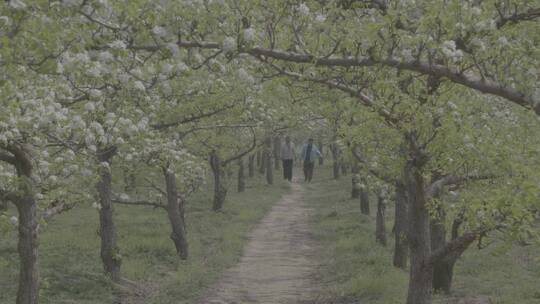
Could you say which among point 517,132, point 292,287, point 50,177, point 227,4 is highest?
Result: point 227,4

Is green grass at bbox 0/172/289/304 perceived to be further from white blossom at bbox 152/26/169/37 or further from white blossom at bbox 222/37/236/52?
white blossom at bbox 222/37/236/52

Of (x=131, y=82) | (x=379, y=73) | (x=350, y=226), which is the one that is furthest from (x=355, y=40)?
(x=350, y=226)

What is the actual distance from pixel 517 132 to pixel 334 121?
413 centimetres

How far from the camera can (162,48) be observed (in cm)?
675

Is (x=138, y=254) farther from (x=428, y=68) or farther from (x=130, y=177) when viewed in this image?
(x=428, y=68)

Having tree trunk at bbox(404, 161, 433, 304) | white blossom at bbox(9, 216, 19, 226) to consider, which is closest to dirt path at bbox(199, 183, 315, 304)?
tree trunk at bbox(404, 161, 433, 304)

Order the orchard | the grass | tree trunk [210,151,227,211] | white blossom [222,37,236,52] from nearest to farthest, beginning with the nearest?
white blossom [222,37,236,52] < the orchard < the grass < tree trunk [210,151,227,211]

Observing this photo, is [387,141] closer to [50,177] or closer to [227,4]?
[227,4]

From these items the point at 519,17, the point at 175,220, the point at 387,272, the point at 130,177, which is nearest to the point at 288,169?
the point at 130,177

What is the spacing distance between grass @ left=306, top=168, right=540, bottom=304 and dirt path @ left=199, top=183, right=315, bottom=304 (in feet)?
1.96

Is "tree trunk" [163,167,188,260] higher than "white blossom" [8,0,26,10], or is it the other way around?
"white blossom" [8,0,26,10]

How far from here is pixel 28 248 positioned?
9820 millimetres

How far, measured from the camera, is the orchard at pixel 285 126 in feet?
22.8

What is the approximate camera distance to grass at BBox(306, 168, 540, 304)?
14.1m
